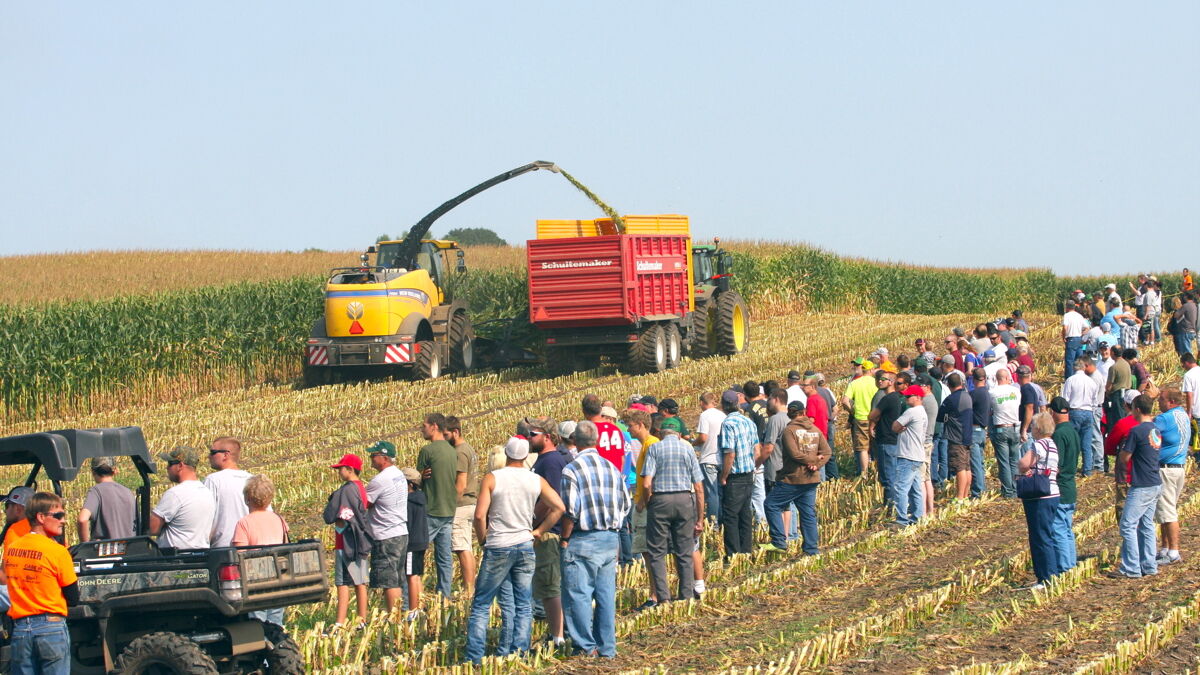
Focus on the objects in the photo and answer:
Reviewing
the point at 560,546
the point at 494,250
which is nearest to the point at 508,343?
the point at 560,546

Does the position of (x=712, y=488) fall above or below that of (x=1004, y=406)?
below

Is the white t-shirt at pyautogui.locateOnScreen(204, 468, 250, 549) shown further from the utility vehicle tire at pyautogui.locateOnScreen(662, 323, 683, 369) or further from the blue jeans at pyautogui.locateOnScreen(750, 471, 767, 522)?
the utility vehicle tire at pyautogui.locateOnScreen(662, 323, 683, 369)

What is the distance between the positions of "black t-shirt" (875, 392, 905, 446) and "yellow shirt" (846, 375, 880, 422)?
1232 mm

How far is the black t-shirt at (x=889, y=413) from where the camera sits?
14.1 metres

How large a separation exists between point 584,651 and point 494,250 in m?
42.7

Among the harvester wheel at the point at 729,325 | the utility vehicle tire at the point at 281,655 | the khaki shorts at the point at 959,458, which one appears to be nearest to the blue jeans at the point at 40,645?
the utility vehicle tire at the point at 281,655

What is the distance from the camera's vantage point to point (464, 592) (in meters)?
11.6

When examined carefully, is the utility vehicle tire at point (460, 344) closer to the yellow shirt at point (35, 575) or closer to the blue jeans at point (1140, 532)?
the blue jeans at point (1140, 532)

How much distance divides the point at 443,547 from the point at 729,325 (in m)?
17.7

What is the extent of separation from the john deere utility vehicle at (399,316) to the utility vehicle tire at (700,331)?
4.04 m

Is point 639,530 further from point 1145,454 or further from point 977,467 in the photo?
point 977,467

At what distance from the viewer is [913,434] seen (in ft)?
45.3

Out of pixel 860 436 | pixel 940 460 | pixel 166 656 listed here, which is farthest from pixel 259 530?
A: pixel 940 460

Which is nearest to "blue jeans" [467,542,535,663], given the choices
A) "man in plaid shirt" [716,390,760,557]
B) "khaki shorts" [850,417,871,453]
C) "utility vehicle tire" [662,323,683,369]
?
"man in plaid shirt" [716,390,760,557]
